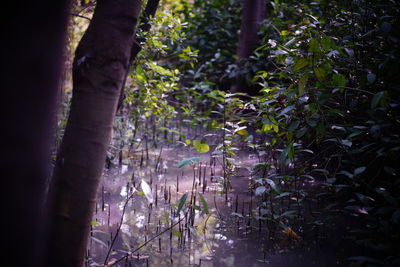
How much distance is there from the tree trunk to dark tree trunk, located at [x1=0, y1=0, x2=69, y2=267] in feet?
0.80

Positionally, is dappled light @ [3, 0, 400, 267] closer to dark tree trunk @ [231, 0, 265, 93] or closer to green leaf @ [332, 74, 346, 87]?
green leaf @ [332, 74, 346, 87]

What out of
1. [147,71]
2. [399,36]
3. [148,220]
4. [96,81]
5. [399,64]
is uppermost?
[147,71]

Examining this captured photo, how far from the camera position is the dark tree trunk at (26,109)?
3.04ft

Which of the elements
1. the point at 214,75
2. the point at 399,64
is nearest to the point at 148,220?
the point at 399,64

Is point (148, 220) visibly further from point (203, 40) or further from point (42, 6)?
point (203, 40)

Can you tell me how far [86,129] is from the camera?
129 centimetres

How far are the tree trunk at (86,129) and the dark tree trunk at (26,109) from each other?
0.80 ft

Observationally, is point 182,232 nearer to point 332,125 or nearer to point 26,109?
point 332,125

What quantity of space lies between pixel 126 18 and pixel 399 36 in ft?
5.48

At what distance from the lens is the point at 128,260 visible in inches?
84.4

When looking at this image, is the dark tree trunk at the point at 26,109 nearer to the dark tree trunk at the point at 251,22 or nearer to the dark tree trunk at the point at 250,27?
the dark tree trunk at the point at 250,27

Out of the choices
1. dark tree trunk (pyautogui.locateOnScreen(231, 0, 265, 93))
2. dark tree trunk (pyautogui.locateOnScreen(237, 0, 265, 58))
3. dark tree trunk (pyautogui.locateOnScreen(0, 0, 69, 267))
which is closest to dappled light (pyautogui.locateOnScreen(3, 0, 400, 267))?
dark tree trunk (pyautogui.locateOnScreen(0, 0, 69, 267))

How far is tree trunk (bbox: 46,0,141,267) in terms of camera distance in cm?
129

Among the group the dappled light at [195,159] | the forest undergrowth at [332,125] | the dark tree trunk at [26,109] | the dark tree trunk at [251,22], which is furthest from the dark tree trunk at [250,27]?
the dark tree trunk at [26,109]
